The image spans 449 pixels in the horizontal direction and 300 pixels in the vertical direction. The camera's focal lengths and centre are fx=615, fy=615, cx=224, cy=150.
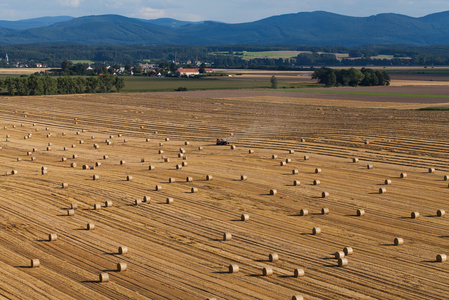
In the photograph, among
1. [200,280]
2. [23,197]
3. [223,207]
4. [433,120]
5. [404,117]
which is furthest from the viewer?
[404,117]

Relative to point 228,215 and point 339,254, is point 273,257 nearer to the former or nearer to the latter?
point 339,254

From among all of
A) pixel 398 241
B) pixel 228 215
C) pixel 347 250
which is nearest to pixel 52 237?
pixel 228 215

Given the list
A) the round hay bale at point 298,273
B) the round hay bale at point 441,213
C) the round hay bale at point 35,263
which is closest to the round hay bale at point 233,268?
the round hay bale at point 298,273

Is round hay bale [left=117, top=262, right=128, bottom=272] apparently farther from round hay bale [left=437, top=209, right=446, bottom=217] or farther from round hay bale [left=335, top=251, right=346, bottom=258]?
round hay bale [left=437, top=209, right=446, bottom=217]

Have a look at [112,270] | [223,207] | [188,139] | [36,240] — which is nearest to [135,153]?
[188,139]

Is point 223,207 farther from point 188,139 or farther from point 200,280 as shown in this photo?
point 188,139

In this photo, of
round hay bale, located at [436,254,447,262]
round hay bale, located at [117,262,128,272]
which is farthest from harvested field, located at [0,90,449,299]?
round hay bale, located at [436,254,447,262]

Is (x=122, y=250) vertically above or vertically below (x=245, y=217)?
below
